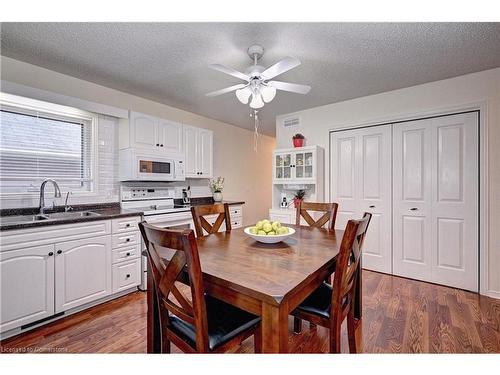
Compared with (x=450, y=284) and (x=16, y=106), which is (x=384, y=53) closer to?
(x=450, y=284)

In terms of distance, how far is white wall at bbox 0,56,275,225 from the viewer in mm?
2382

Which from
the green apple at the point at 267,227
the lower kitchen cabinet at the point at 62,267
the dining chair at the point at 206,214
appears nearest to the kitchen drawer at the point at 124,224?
the lower kitchen cabinet at the point at 62,267

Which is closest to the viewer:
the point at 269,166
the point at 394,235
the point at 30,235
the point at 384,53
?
the point at 30,235

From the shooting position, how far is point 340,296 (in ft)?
4.14

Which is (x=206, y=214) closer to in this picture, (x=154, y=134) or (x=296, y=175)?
(x=154, y=134)

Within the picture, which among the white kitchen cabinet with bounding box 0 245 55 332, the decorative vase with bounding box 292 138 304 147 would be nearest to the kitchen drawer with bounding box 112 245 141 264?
the white kitchen cabinet with bounding box 0 245 55 332

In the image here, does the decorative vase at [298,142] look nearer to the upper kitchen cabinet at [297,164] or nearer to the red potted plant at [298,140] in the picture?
the red potted plant at [298,140]

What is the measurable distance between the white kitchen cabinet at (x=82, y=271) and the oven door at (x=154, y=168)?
0.93m

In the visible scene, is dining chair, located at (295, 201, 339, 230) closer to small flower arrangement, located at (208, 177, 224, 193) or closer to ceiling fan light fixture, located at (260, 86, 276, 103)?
ceiling fan light fixture, located at (260, 86, 276, 103)

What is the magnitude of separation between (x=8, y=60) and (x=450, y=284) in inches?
200

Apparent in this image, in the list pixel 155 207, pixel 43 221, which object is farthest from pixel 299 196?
pixel 43 221

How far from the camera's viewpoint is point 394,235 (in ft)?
10.2

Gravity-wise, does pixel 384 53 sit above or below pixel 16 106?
above
